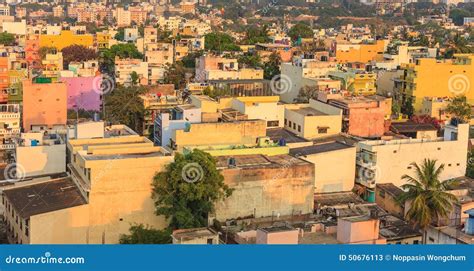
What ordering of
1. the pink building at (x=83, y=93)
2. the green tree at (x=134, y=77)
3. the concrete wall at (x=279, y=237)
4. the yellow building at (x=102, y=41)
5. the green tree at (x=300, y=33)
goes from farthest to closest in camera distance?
the green tree at (x=300, y=33) < the yellow building at (x=102, y=41) < the green tree at (x=134, y=77) < the pink building at (x=83, y=93) < the concrete wall at (x=279, y=237)

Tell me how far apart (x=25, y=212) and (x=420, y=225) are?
5195mm

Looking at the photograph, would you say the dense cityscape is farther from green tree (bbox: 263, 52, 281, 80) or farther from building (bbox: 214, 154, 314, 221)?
green tree (bbox: 263, 52, 281, 80)

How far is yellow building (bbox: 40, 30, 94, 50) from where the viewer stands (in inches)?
1257

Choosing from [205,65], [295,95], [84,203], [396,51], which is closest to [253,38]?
[396,51]

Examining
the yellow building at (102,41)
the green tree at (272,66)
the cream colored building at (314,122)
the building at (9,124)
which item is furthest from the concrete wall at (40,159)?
the yellow building at (102,41)

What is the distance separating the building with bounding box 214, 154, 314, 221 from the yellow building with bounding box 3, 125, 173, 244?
980 mm

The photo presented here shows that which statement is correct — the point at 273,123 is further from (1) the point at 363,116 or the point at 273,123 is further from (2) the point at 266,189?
(2) the point at 266,189

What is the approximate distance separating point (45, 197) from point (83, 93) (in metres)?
10.8

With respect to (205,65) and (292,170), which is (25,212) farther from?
(205,65)

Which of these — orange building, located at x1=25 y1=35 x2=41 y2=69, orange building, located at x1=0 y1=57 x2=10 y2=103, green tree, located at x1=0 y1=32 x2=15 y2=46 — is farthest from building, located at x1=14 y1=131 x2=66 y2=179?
green tree, located at x1=0 y1=32 x2=15 y2=46

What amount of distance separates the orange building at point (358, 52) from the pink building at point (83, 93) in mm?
11264

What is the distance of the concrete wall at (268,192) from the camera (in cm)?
1088

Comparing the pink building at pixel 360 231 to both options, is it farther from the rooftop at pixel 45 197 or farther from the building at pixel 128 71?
the building at pixel 128 71

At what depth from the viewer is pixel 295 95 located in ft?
70.5
